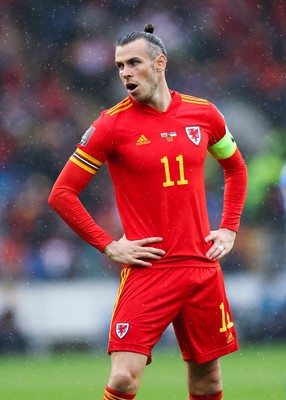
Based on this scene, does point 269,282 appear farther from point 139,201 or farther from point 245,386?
point 139,201

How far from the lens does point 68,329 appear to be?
10.2 m

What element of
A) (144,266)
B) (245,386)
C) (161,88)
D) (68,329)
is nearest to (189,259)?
(144,266)

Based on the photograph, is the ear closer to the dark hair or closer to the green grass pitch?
the dark hair

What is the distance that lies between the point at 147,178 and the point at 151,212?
16 cm

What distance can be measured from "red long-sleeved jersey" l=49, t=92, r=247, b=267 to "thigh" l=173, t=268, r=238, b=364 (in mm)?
93

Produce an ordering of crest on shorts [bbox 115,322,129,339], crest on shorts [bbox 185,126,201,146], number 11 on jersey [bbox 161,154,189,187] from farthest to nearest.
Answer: crest on shorts [bbox 185,126,201,146], number 11 on jersey [bbox 161,154,189,187], crest on shorts [bbox 115,322,129,339]

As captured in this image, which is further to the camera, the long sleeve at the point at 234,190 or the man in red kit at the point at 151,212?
the long sleeve at the point at 234,190

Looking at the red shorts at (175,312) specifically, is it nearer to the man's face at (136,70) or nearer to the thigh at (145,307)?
the thigh at (145,307)

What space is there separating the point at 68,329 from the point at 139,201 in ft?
18.1

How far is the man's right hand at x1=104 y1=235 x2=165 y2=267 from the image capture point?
480 centimetres

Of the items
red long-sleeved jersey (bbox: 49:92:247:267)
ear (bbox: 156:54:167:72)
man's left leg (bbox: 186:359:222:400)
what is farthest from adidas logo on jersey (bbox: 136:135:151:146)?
man's left leg (bbox: 186:359:222:400)

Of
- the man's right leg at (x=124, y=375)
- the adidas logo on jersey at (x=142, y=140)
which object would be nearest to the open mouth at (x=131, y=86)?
the adidas logo on jersey at (x=142, y=140)

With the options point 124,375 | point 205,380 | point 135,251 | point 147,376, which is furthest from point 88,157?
point 147,376

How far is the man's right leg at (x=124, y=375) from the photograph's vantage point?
4.59m
